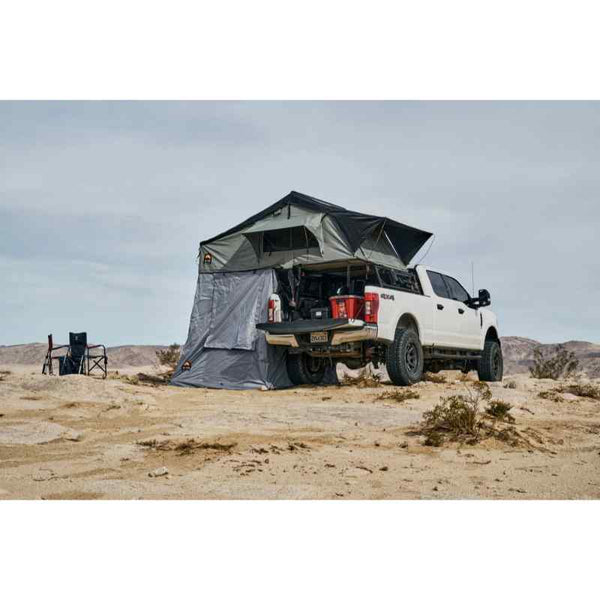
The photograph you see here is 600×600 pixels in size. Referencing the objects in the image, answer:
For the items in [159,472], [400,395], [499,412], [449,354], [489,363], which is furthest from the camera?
[489,363]

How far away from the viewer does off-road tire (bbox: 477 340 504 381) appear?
1423 cm

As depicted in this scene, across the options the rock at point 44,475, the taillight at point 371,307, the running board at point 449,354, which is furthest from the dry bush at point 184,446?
A: the running board at point 449,354

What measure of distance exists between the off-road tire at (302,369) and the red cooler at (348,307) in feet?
6.66

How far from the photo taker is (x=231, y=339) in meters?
12.5

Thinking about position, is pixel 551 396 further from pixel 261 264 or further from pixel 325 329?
pixel 261 264

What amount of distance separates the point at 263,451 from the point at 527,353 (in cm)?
3775

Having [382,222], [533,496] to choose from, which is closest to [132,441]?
[533,496]

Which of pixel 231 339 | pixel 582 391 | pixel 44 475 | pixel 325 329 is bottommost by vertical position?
pixel 44 475

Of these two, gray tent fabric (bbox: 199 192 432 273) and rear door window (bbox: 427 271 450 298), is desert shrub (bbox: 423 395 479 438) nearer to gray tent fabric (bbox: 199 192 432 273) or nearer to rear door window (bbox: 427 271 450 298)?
Result: gray tent fabric (bbox: 199 192 432 273)

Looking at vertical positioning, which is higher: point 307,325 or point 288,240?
point 288,240

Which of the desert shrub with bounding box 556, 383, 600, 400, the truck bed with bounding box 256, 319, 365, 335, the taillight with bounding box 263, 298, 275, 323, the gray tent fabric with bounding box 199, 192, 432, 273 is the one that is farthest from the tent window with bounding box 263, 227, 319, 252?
the desert shrub with bounding box 556, 383, 600, 400

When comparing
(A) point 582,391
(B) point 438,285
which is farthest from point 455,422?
(B) point 438,285

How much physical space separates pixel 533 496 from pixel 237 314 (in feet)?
28.3

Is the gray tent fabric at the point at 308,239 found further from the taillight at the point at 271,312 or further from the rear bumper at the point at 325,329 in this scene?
the rear bumper at the point at 325,329
